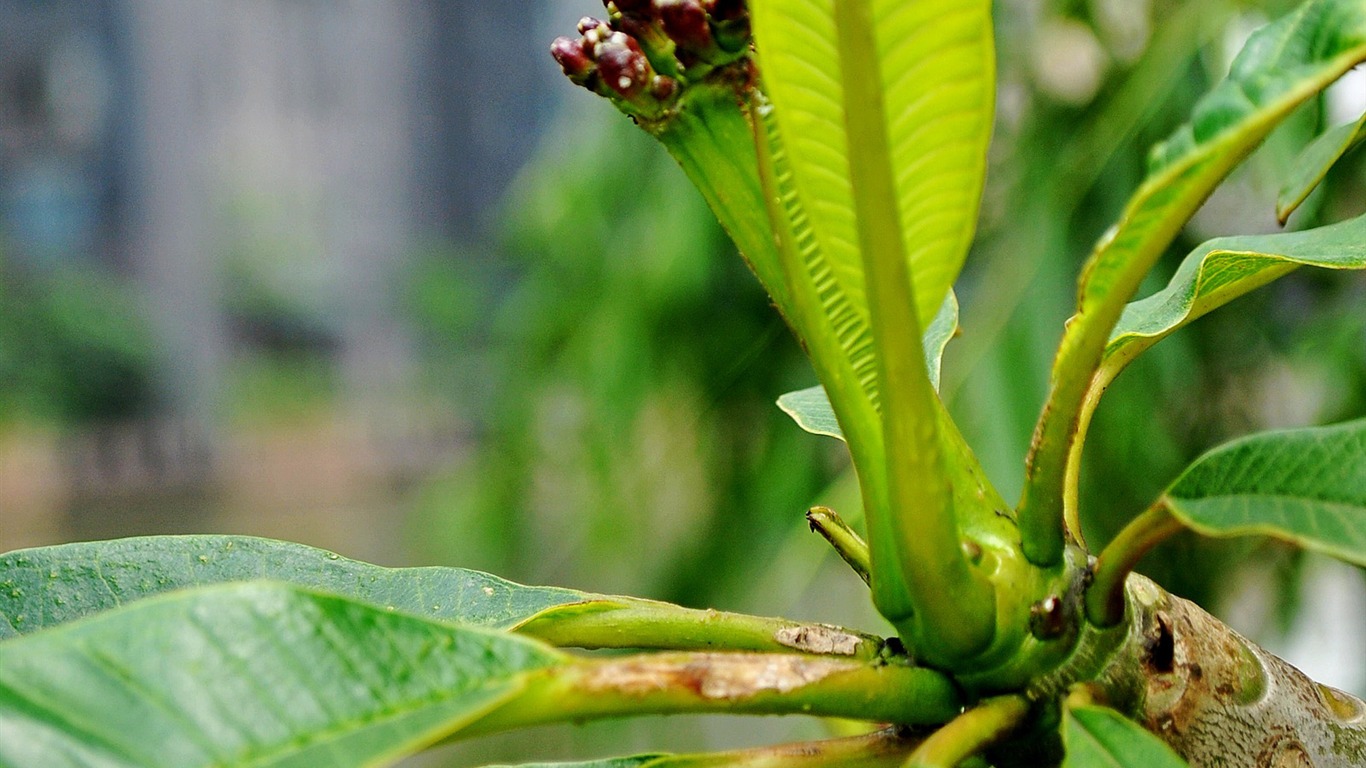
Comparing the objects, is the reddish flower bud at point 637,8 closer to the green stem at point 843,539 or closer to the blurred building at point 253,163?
the green stem at point 843,539

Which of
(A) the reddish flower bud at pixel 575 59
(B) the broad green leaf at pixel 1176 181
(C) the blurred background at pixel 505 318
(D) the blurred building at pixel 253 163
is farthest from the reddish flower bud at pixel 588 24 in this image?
(D) the blurred building at pixel 253 163

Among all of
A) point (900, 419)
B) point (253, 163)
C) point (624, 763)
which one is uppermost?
point (900, 419)

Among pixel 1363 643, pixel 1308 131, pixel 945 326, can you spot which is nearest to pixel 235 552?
pixel 945 326

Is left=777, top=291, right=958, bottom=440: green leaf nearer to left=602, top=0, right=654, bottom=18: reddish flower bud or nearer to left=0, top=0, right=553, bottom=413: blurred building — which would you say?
left=602, top=0, right=654, bottom=18: reddish flower bud

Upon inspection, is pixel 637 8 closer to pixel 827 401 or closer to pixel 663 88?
pixel 663 88

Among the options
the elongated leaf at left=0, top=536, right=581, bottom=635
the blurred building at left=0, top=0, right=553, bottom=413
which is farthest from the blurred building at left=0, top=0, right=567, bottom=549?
the elongated leaf at left=0, top=536, right=581, bottom=635

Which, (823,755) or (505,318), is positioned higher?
(823,755)

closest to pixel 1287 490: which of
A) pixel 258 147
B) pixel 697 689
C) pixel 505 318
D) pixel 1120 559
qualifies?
pixel 1120 559
